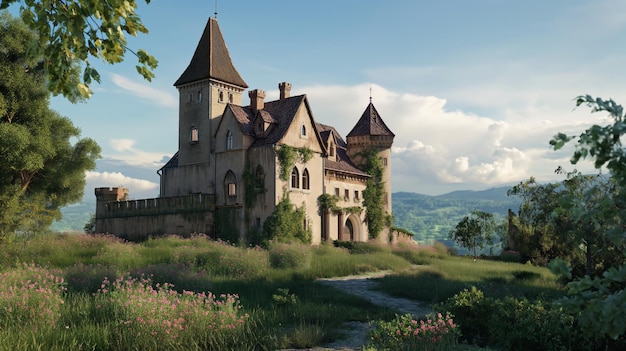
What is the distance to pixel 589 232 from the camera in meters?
21.5

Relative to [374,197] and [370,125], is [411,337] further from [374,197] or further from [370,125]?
[370,125]

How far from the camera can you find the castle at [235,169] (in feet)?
120

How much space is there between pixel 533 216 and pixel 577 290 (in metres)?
25.7

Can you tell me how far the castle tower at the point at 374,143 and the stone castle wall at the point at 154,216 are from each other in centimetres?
1346

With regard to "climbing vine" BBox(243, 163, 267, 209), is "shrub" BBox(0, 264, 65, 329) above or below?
below

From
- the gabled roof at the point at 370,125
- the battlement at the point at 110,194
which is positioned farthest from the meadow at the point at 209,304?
the gabled roof at the point at 370,125

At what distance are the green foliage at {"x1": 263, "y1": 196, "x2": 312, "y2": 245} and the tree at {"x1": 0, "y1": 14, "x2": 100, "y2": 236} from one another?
12.3 m

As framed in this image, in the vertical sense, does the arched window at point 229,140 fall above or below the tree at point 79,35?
above

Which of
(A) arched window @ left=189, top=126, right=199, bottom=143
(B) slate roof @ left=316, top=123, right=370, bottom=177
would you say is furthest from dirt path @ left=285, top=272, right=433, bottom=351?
(A) arched window @ left=189, top=126, right=199, bottom=143

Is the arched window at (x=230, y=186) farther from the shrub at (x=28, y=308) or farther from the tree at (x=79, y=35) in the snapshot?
the tree at (x=79, y=35)

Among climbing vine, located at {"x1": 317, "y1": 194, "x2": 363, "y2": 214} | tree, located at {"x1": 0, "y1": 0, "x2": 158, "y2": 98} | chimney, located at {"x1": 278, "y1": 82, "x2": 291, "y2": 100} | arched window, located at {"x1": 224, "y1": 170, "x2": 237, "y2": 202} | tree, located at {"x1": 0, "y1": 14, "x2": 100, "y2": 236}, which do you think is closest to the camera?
tree, located at {"x1": 0, "y1": 0, "x2": 158, "y2": 98}

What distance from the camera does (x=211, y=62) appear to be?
39.5 m

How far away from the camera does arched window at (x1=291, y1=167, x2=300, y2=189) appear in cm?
3728

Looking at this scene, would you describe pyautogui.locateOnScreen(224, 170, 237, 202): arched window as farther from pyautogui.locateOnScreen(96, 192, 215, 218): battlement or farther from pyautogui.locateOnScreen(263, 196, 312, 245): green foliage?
pyautogui.locateOnScreen(263, 196, 312, 245): green foliage
